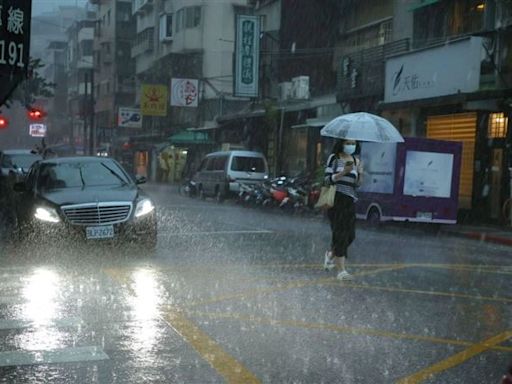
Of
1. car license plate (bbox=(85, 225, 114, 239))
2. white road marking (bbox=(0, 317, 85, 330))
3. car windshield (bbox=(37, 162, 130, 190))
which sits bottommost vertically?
white road marking (bbox=(0, 317, 85, 330))

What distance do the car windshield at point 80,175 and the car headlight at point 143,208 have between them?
3.17ft

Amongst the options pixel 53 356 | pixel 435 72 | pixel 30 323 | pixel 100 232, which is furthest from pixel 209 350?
pixel 435 72

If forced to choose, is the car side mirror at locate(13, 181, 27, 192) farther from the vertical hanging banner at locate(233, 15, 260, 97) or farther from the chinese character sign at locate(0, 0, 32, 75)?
the vertical hanging banner at locate(233, 15, 260, 97)

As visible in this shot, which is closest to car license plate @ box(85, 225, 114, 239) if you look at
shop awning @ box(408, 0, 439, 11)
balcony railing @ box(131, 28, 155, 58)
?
shop awning @ box(408, 0, 439, 11)

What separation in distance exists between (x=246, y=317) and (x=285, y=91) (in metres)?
28.6

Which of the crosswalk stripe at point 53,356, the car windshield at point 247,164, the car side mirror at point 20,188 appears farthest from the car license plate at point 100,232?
the car windshield at point 247,164

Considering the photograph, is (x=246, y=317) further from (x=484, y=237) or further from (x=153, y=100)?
(x=153, y=100)

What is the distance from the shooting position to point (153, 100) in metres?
41.8

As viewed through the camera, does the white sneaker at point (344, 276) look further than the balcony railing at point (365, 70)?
No

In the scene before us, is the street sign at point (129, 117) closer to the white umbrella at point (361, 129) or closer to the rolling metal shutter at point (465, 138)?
the rolling metal shutter at point (465, 138)

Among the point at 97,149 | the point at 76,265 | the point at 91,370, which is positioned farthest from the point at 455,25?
the point at 97,149

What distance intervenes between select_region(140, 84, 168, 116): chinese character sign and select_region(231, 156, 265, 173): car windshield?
51.2 feet

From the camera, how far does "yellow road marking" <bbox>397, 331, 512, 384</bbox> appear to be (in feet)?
17.0

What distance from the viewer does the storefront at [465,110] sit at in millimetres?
20172
